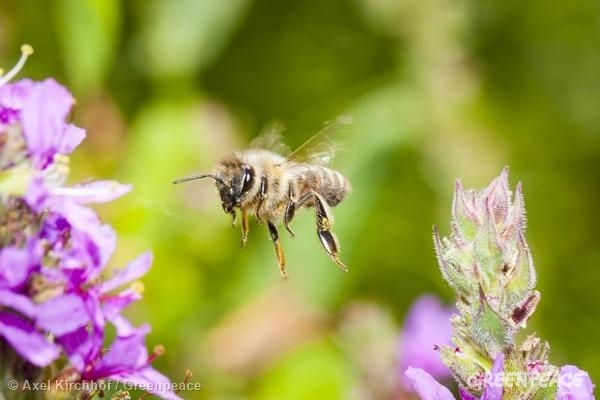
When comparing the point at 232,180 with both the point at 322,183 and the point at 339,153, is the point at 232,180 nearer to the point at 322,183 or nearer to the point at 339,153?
the point at 322,183

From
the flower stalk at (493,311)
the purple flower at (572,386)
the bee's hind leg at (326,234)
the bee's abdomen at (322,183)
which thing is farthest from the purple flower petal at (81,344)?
the bee's abdomen at (322,183)

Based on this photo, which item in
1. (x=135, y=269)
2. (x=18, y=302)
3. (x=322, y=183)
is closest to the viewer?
(x=18, y=302)

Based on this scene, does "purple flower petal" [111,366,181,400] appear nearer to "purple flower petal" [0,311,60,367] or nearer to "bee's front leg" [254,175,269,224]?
"purple flower petal" [0,311,60,367]

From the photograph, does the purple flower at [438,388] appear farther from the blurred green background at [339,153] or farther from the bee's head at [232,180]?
the blurred green background at [339,153]

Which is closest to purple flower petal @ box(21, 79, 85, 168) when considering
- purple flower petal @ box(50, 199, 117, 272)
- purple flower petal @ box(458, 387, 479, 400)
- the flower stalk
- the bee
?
purple flower petal @ box(50, 199, 117, 272)

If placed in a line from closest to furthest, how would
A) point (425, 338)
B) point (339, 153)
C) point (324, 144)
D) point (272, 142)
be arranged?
point (324, 144), point (272, 142), point (425, 338), point (339, 153)

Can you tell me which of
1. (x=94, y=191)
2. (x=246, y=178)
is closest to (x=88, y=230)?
(x=94, y=191)
